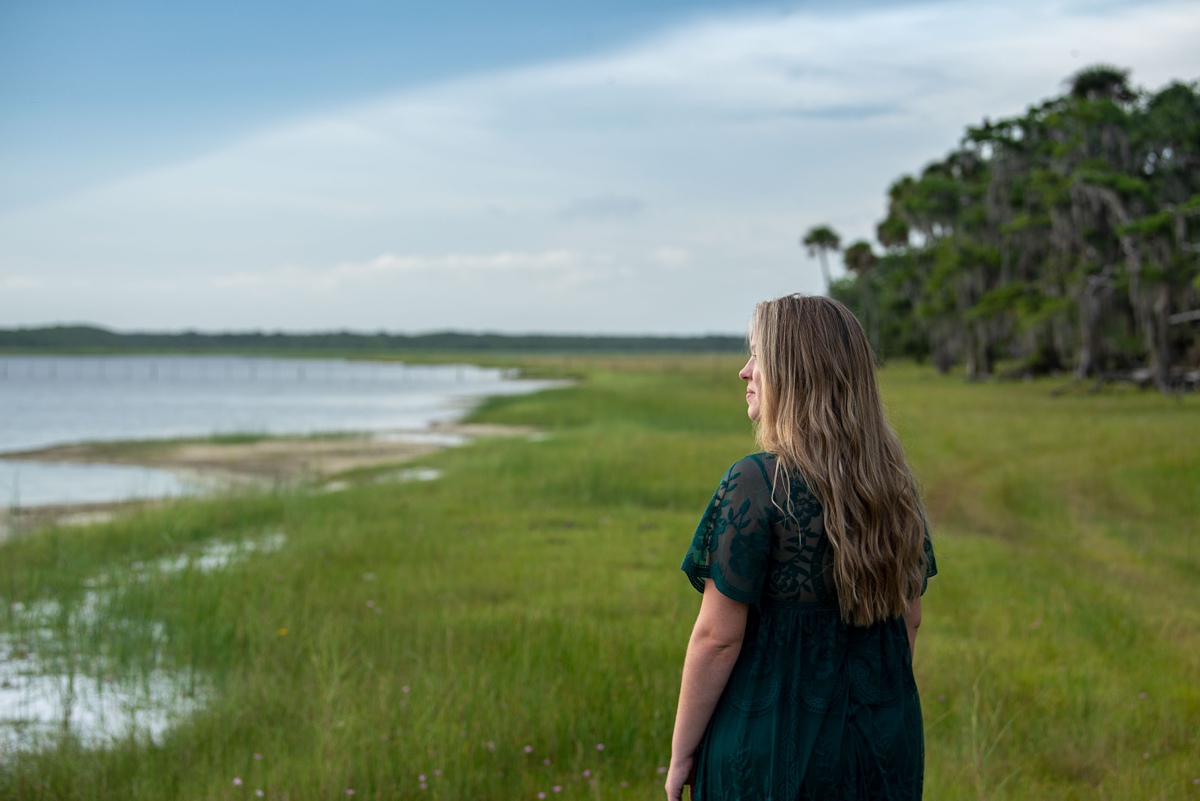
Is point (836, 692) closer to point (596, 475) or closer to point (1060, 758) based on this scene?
point (1060, 758)

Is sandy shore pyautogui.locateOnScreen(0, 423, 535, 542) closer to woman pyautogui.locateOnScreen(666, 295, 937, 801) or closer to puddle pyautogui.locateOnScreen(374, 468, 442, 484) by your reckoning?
puddle pyautogui.locateOnScreen(374, 468, 442, 484)

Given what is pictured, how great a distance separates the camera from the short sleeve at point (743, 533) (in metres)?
2.39

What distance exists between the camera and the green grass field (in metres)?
5.16

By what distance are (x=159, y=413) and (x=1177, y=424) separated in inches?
1610

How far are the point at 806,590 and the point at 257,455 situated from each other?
24900 mm

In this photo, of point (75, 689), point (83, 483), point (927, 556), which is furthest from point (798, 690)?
point (83, 483)

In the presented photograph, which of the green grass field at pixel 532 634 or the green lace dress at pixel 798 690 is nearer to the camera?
the green lace dress at pixel 798 690

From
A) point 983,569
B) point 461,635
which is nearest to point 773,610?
point 461,635

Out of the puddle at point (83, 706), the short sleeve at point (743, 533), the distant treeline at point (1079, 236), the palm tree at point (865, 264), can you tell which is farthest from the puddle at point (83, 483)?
the palm tree at point (865, 264)

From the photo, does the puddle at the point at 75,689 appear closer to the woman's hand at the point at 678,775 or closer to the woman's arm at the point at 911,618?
the woman's hand at the point at 678,775

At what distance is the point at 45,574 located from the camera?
995cm

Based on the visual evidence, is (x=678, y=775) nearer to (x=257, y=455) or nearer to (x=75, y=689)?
(x=75, y=689)

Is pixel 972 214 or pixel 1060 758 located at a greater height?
pixel 972 214

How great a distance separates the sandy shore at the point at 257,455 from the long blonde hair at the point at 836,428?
1670 cm
